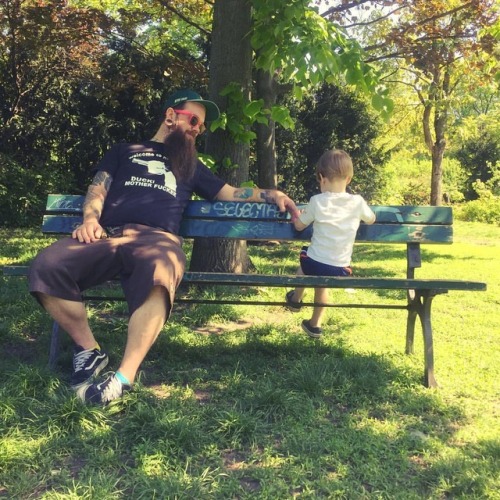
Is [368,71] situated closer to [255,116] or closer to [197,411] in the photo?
[255,116]

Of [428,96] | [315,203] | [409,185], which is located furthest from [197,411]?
[409,185]

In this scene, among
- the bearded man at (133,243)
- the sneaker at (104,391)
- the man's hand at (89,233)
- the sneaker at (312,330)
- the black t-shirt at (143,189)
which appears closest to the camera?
the sneaker at (104,391)

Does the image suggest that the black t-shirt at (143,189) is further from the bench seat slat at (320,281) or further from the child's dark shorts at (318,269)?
the child's dark shorts at (318,269)

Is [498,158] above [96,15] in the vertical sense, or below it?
above

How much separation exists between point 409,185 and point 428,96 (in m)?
12.4

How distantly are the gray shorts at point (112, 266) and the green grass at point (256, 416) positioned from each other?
0.52 metres

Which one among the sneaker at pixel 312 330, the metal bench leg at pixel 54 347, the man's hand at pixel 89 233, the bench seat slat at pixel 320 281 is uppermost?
the man's hand at pixel 89 233

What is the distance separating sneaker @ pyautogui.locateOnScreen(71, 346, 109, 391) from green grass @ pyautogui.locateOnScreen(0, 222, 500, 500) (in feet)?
0.35

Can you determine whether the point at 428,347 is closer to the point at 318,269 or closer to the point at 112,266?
the point at 318,269

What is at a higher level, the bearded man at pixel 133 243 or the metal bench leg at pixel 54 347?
the bearded man at pixel 133 243

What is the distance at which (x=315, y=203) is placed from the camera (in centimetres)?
367

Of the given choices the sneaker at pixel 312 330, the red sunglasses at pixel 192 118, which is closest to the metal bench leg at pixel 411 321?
the sneaker at pixel 312 330

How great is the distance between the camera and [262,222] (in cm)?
394

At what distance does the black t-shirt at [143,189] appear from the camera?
3.48 metres
